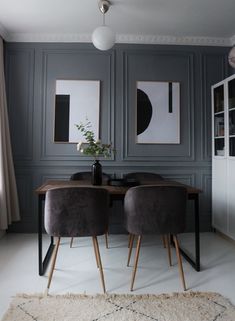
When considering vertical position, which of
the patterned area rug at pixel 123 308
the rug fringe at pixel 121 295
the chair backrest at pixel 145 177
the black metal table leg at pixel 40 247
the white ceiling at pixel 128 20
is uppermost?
the white ceiling at pixel 128 20

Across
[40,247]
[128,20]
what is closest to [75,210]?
[40,247]

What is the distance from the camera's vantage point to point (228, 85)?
282 cm

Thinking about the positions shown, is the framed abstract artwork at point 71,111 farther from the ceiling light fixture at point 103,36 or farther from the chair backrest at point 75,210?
the chair backrest at point 75,210

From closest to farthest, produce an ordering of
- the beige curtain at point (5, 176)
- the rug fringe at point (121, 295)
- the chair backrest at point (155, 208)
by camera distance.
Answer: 1. the rug fringe at point (121, 295)
2. the chair backrest at point (155, 208)
3. the beige curtain at point (5, 176)

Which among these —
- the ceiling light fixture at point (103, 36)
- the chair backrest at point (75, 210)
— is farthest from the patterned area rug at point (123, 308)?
the ceiling light fixture at point (103, 36)

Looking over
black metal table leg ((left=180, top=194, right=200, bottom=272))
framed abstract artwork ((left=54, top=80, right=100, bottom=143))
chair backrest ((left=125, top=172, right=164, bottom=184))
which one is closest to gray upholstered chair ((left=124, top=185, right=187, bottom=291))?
black metal table leg ((left=180, top=194, right=200, bottom=272))

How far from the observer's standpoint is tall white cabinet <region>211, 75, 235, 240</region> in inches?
109

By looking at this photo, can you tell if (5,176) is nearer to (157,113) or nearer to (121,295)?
(121,295)

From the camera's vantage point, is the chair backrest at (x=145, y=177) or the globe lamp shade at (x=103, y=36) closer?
the globe lamp shade at (x=103, y=36)

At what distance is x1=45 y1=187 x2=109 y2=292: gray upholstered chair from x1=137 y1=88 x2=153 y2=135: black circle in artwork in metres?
1.56

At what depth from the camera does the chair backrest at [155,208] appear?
1.83 metres

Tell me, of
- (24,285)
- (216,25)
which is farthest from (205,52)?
(24,285)

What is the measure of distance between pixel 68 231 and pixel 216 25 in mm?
2881

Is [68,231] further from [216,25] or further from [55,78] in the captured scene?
[216,25]
